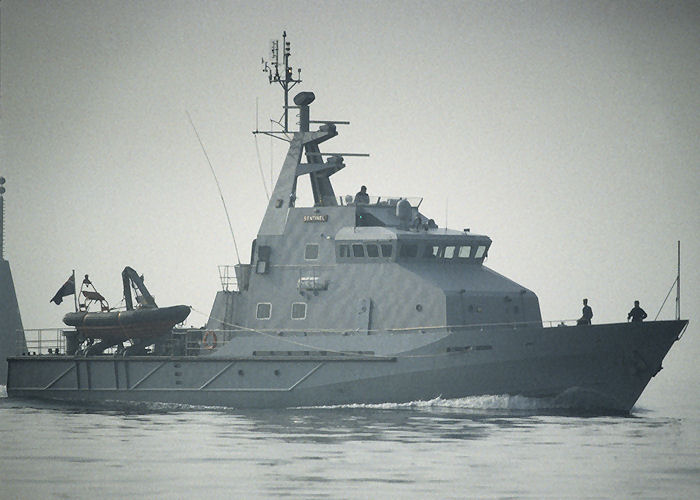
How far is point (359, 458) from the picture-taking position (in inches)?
893

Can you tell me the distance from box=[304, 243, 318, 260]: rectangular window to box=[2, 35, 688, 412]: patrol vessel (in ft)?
0.08

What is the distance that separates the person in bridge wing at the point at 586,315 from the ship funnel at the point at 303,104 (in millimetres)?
8706

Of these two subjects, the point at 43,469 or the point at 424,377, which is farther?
the point at 424,377

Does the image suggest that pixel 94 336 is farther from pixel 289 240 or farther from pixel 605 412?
pixel 605 412

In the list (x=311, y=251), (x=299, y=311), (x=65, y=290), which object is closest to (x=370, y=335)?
(x=299, y=311)

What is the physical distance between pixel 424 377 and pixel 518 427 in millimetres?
3935

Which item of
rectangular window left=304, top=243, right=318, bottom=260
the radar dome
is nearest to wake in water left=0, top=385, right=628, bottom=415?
rectangular window left=304, top=243, right=318, bottom=260

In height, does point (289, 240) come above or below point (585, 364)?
above

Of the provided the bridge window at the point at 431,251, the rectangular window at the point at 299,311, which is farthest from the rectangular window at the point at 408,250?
the rectangular window at the point at 299,311

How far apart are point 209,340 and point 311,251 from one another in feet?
12.2

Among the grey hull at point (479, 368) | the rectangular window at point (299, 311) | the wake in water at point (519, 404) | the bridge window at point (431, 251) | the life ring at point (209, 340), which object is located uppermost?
the bridge window at point (431, 251)

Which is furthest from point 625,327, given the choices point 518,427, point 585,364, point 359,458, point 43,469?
point 43,469

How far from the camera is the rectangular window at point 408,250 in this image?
31875mm

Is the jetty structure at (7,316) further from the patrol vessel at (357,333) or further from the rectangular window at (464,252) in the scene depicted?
the rectangular window at (464,252)
